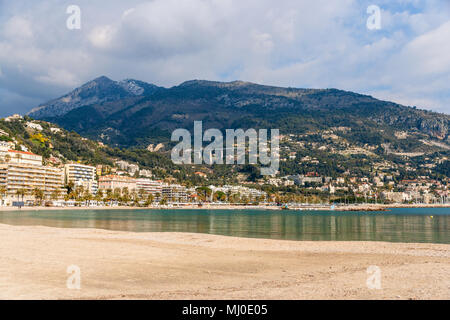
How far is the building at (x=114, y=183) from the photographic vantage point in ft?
570

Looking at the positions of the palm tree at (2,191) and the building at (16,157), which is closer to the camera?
the palm tree at (2,191)

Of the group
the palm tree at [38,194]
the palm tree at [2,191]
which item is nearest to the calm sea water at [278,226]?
the palm tree at [2,191]

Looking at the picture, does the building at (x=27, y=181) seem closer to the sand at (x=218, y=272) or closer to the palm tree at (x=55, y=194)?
the palm tree at (x=55, y=194)

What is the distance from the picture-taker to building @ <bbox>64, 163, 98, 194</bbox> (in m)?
157

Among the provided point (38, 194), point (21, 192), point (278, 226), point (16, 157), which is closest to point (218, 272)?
point (278, 226)

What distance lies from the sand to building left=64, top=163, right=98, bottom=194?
139342 mm

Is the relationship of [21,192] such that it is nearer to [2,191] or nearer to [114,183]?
[2,191]

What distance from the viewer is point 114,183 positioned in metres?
177

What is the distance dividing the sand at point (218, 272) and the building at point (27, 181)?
111 m

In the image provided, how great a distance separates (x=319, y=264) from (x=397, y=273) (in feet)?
12.5

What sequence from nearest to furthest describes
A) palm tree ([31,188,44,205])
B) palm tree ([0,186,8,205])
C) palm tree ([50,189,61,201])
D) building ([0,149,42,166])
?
palm tree ([0,186,8,205]) < palm tree ([31,188,44,205]) < palm tree ([50,189,61,201]) < building ([0,149,42,166])

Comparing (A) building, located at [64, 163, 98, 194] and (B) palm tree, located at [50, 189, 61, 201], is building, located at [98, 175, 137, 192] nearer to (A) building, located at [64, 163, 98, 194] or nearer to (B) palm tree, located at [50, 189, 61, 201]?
(A) building, located at [64, 163, 98, 194]

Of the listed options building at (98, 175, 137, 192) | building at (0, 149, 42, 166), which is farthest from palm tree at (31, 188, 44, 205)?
building at (98, 175, 137, 192)

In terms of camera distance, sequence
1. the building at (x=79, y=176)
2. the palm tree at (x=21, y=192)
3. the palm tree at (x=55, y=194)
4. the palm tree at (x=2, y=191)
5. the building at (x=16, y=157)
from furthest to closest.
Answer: the building at (x=79, y=176) < the building at (x=16, y=157) < the palm tree at (x=55, y=194) < the palm tree at (x=21, y=192) < the palm tree at (x=2, y=191)
